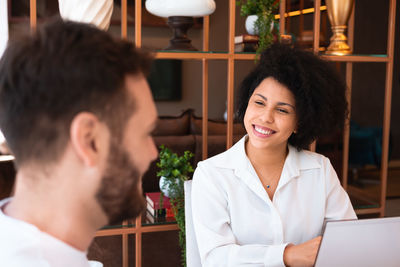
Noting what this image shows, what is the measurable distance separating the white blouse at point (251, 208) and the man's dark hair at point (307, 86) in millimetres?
138

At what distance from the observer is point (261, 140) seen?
1543mm

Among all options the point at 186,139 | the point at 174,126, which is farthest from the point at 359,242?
the point at 174,126

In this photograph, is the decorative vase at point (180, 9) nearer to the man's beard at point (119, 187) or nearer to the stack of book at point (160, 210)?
the stack of book at point (160, 210)

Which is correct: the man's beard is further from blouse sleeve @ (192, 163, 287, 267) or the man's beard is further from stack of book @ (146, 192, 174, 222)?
stack of book @ (146, 192, 174, 222)

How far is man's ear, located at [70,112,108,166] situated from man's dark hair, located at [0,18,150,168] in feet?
0.05

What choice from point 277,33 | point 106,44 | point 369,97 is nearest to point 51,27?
point 106,44

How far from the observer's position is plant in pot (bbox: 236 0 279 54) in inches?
72.9

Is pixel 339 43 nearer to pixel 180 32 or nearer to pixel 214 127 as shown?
pixel 180 32

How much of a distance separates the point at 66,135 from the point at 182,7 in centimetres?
113

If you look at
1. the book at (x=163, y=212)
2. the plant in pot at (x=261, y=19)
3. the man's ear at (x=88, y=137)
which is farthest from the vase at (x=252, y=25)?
the man's ear at (x=88, y=137)

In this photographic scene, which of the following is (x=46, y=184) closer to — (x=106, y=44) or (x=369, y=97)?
(x=106, y=44)

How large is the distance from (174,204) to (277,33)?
0.88 metres

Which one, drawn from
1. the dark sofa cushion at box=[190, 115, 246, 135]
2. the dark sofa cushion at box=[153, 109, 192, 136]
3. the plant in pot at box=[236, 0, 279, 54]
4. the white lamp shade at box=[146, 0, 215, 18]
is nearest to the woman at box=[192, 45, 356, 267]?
the plant in pot at box=[236, 0, 279, 54]

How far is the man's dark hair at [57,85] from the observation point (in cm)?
69
